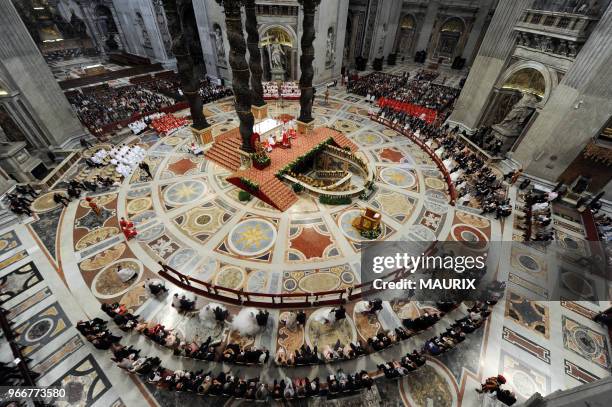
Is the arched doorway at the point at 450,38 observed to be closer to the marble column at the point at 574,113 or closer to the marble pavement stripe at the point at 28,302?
the marble column at the point at 574,113

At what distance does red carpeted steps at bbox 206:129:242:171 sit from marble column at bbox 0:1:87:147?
9.45m

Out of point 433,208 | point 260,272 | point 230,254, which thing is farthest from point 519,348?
point 230,254

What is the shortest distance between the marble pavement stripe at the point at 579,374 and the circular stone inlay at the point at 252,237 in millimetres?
11061

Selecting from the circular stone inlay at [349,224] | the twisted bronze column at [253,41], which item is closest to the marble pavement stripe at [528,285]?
the circular stone inlay at [349,224]

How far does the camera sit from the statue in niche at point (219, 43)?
24.2 meters

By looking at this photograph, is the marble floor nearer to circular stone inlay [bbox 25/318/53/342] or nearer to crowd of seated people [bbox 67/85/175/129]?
circular stone inlay [bbox 25/318/53/342]

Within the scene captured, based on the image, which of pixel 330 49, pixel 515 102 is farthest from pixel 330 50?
pixel 515 102

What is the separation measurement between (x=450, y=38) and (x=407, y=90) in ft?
48.0

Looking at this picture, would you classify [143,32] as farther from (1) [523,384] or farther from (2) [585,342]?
(2) [585,342]

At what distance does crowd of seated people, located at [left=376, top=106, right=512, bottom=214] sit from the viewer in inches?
538

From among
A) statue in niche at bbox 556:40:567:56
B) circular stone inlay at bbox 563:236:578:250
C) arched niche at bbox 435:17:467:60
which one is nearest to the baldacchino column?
statue in niche at bbox 556:40:567:56

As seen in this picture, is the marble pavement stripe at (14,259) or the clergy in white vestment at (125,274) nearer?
the clergy in white vestment at (125,274)

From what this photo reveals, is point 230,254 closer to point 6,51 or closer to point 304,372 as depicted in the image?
point 304,372

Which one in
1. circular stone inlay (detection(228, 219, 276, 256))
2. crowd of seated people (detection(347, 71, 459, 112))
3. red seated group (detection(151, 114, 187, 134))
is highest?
crowd of seated people (detection(347, 71, 459, 112))
